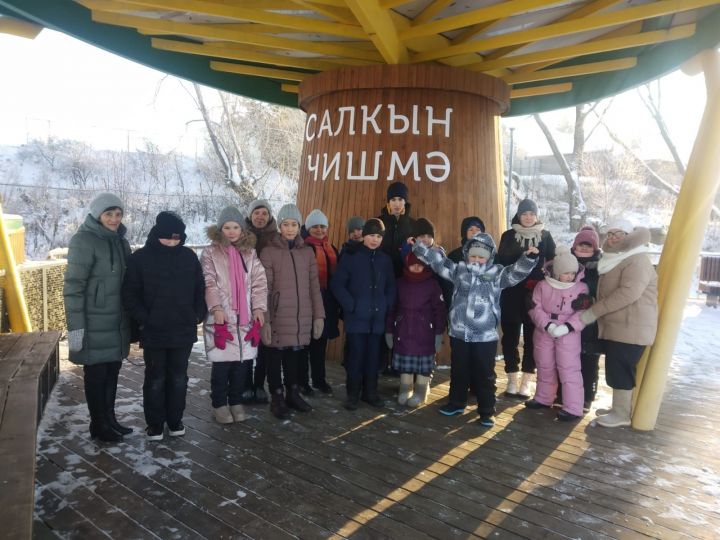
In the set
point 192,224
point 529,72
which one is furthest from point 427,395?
point 192,224

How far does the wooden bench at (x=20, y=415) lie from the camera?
1988 millimetres

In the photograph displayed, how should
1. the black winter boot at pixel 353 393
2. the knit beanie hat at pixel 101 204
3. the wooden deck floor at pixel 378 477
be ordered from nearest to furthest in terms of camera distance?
the wooden deck floor at pixel 378 477
the knit beanie hat at pixel 101 204
the black winter boot at pixel 353 393

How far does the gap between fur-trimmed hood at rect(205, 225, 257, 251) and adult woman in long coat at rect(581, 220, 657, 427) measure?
8.98 ft

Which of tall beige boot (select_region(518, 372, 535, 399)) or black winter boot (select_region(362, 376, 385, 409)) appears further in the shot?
tall beige boot (select_region(518, 372, 535, 399))

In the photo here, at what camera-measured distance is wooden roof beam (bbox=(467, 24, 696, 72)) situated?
507 cm

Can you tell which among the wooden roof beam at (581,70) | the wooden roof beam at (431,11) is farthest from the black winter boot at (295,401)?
the wooden roof beam at (581,70)

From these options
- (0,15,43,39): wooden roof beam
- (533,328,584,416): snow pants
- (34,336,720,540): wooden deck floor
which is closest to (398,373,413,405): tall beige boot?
(34,336,720,540): wooden deck floor

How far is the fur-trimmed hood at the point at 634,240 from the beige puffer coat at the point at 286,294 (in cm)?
256

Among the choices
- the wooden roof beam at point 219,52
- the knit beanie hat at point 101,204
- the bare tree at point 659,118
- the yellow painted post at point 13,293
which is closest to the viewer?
the knit beanie hat at point 101,204

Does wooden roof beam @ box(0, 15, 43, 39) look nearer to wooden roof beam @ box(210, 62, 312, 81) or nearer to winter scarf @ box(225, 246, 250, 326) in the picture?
wooden roof beam @ box(210, 62, 312, 81)

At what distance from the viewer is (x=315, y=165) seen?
20.9ft

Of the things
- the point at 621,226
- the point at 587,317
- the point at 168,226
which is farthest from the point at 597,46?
the point at 168,226

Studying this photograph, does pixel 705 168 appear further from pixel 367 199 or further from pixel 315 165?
pixel 315 165

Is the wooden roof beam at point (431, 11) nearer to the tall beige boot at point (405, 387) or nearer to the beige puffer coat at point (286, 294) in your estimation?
the beige puffer coat at point (286, 294)
